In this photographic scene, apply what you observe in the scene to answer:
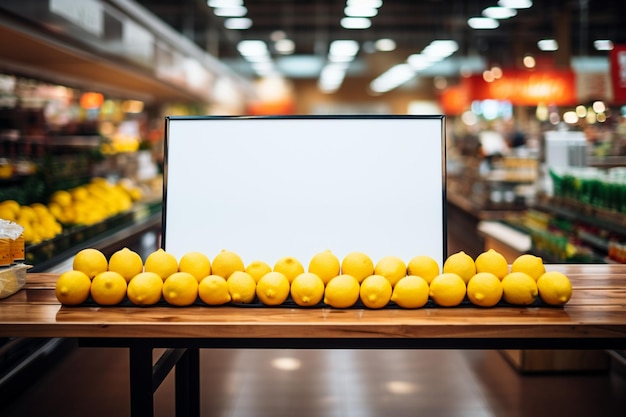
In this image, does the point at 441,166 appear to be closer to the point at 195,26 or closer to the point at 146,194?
the point at 146,194

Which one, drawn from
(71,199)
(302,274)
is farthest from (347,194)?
(71,199)

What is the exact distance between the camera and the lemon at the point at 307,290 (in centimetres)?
212

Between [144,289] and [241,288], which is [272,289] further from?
[144,289]

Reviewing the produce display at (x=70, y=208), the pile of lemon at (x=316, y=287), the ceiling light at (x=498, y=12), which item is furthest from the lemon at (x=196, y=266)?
the ceiling light at (x=498, y=12)

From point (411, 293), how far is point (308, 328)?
366 mm

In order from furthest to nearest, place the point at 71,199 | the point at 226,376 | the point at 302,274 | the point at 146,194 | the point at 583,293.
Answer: the point at 146,194, the point at 71,199, the point at 226,376, the point at 583,293, the point at 302,274

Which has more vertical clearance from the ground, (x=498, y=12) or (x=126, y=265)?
(x=498, y=12)

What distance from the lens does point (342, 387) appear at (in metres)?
4.13

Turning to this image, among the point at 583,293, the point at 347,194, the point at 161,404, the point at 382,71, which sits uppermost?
the point at 382,71

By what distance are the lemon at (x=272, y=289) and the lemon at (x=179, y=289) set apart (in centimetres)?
21

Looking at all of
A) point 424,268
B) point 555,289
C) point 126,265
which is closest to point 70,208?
point 126,265

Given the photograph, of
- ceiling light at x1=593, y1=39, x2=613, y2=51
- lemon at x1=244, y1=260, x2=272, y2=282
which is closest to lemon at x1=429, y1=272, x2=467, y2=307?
lemon at x1=244, y1=260, x2=272, y2=282

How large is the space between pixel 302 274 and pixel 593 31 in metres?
20.4

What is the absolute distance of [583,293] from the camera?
2369 millimetres
